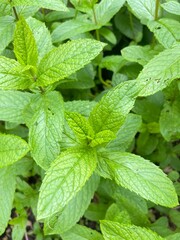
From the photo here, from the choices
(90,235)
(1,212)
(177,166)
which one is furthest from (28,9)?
(177,166)

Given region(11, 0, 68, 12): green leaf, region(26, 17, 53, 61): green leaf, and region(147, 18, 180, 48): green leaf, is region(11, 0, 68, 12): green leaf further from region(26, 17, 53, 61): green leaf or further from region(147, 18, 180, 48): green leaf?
region(147, 18, 180, 48): green leaf

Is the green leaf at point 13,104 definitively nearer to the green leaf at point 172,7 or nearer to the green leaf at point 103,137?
the green leaf at point 103,137

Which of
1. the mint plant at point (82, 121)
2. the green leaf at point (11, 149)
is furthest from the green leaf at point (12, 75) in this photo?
the green leaf at point (11, 149)

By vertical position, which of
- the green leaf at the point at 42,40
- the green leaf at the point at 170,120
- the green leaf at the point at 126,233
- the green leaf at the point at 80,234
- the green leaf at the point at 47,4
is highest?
the green leaf at the point at 47,4

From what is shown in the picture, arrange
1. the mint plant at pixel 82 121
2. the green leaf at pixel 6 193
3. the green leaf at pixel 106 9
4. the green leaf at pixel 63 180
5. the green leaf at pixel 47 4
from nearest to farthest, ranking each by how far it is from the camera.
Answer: the green leaf at pixel 63 180
the mint plant at pixel 82 121
the green leaf at pixel 47 4
the green leaf at pixel 6 193
the green leaf at pixel 106 9

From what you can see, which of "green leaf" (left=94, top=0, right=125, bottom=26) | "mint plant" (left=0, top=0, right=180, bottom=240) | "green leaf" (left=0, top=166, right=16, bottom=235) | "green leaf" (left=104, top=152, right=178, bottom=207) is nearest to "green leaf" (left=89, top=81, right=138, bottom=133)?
"mint plant" (left=0, top=0, right=180, bottom=240)

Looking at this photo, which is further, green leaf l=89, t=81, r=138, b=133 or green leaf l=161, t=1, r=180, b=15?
green leaf l=161, t=1, r=180, b=15

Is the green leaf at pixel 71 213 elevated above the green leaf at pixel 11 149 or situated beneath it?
situated beneath

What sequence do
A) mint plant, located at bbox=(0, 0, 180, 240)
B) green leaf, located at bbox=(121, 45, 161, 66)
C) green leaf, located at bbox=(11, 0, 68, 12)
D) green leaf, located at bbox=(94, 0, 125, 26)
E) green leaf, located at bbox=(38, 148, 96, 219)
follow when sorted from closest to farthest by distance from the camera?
green leaf, located at bbox=(38, 148, 96, 219) < mint plant, located at bbox=(0, 0, 180, 240) < green leaf, located at bbox=(11, 0, 68, 12) < green leaf, located at bbox=(121, 45, 161, 66) < green leaf, located at bbox=(94, 0, 125, 26)
